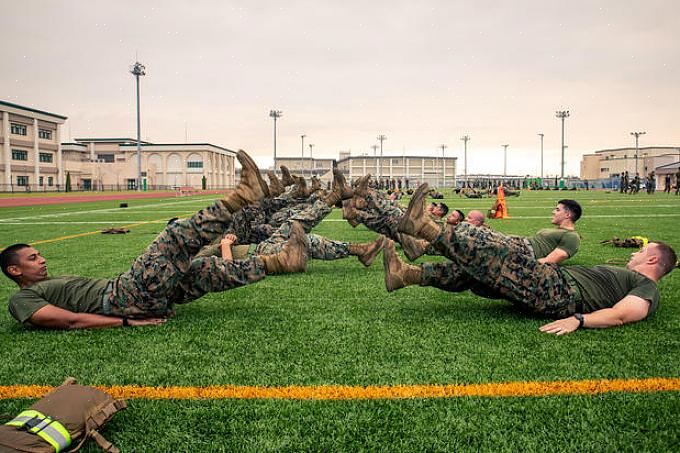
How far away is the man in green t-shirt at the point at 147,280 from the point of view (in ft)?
11.7

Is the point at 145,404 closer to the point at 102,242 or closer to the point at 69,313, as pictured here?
the point at 69,313

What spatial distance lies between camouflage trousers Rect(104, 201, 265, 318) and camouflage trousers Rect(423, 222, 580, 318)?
5.52 ft

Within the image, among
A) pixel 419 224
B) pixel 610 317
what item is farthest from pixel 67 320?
pixel 610 317

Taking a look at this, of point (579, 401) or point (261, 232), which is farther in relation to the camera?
point (261, 232)

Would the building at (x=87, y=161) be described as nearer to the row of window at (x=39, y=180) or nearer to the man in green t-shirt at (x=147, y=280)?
the row of window at (x=39, y=180)

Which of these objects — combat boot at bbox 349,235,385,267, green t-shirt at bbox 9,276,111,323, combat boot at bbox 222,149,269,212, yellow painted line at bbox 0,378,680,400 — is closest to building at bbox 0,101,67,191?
combat boot at bbox 349,235,385,267

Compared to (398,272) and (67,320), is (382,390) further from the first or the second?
(67,320)

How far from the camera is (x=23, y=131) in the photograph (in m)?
62.3

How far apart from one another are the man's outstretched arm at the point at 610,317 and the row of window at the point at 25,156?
71.3 meters

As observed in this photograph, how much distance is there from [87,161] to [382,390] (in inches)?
4277

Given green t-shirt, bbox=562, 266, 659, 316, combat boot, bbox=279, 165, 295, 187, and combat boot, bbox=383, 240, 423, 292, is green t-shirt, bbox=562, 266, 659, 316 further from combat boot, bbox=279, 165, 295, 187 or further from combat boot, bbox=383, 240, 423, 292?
combat boot, bbox=279, 165, 295, 187

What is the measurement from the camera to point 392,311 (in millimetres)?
4195

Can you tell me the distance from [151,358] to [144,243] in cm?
689

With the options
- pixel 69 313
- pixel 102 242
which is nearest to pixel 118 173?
pixel 102 242
